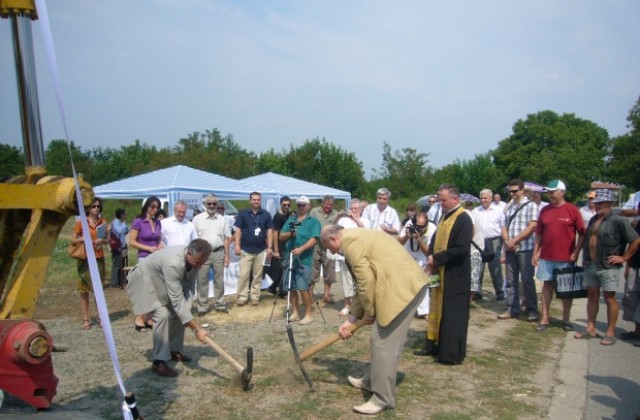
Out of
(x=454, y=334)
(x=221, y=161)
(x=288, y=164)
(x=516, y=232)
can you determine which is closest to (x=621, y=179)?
(x=288, y=164)

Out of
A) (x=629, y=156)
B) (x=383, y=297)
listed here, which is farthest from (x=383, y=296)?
Answer: (x=629, y=156)

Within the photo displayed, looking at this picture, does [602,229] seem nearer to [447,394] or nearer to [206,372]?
[447,394]

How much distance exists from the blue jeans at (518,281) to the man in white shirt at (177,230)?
5.22 metres

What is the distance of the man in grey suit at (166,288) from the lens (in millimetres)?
4949

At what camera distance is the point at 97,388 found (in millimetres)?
4820

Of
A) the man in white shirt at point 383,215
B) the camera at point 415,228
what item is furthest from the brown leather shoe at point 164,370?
the man in white shirt at point 383,215

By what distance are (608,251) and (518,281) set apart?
1.70m

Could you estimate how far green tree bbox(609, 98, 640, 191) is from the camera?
37531mm

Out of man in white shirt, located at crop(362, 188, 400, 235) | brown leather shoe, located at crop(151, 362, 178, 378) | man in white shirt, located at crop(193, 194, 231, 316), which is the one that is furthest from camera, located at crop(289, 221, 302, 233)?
brown leather shoe, located at crop(151, 362, 178, 378)

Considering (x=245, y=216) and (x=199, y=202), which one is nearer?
(x=245, y=216)

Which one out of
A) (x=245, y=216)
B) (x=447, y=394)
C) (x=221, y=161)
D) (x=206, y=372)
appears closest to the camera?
(x=447, y=394)

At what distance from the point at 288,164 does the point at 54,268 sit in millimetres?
29645

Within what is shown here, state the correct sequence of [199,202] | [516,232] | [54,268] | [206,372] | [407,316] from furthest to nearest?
1. [54,268]
2. [199,202]
3. [516,232]
4. [206,372]
5. [407,316]

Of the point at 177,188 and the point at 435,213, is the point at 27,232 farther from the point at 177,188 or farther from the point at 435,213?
the point at 177,188
